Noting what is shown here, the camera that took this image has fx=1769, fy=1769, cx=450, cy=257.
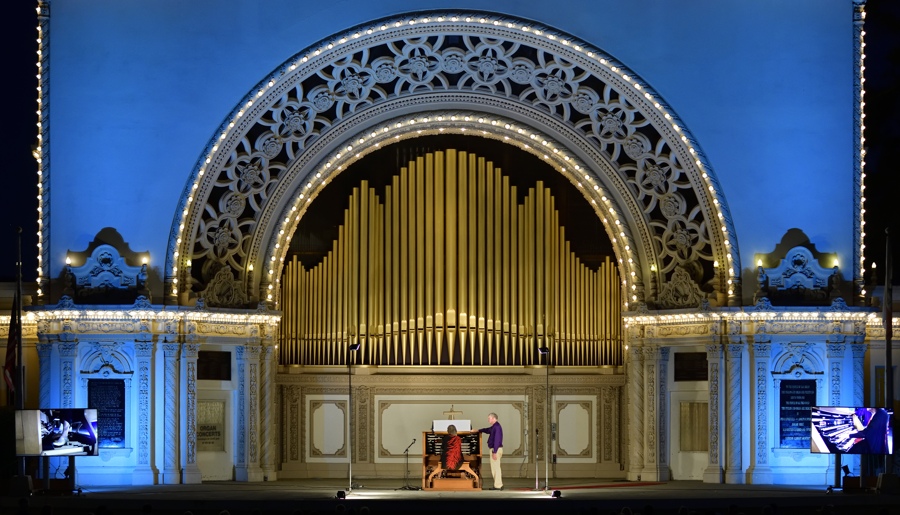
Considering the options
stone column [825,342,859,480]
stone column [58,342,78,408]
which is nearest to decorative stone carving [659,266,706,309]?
stone column [825,342,859,480]

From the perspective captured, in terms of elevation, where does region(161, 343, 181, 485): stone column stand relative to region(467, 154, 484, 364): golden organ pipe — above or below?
below

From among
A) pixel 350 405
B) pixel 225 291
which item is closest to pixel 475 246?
pixel 350 405

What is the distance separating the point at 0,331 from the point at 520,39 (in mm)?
12208

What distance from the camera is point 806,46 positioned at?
117 ft

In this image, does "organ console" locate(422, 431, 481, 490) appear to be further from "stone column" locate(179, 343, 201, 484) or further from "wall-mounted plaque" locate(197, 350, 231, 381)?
"wall-mounted plaque" locate(197, 350, 231, 381)

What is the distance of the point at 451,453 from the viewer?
3369 centimetres

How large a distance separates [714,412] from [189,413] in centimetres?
1049

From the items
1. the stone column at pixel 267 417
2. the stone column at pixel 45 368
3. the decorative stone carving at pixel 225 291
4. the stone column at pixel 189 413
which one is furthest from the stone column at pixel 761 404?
the stone column at pixel 45 368

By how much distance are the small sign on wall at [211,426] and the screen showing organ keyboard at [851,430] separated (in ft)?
39.6

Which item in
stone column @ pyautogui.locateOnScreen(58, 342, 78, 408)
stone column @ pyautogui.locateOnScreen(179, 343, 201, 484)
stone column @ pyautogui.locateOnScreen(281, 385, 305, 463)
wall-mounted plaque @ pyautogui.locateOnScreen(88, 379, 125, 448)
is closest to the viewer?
stone column @ pyautogui.locateOnScreen(58, 342, 78, 408)

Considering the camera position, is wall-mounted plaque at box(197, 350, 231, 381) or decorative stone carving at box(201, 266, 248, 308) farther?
wall-mounted plaque at box(197, 350, 231, 381)

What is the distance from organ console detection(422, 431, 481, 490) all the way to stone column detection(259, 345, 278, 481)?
4550mm

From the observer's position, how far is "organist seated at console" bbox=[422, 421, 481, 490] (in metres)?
33.6

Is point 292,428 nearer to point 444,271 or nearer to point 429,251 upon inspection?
point 444,271
